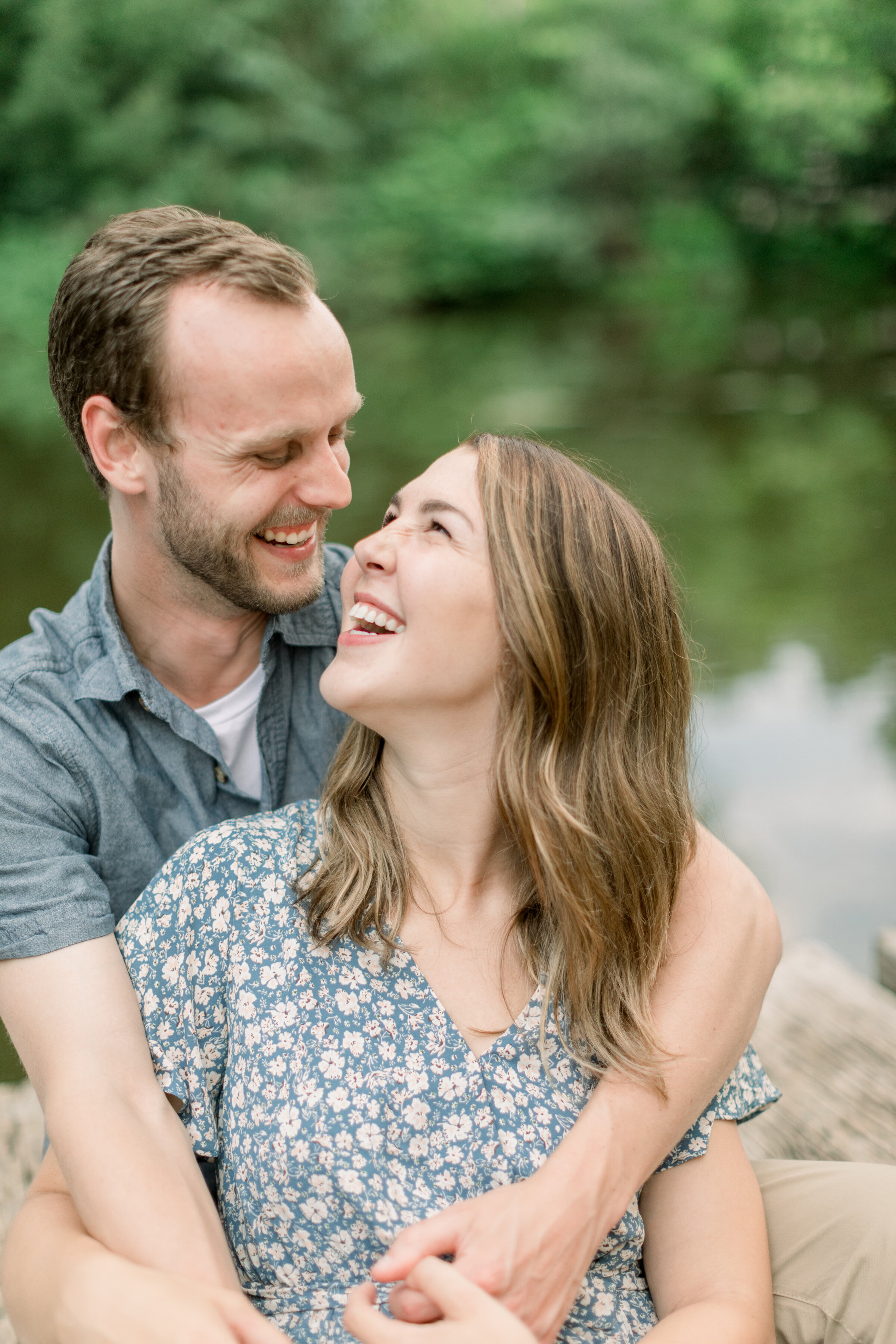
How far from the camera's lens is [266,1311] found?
133 centimetres

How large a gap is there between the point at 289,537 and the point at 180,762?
39 centimetres

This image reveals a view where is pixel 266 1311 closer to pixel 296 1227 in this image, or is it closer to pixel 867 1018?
pixel 296 1227

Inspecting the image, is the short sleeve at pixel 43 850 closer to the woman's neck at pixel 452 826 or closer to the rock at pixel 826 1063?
the woman's neck at pixel 452 826

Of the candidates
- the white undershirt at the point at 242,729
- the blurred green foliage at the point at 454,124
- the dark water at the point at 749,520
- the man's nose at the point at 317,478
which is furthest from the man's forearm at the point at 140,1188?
the blurred green foliage at the point at 454,124

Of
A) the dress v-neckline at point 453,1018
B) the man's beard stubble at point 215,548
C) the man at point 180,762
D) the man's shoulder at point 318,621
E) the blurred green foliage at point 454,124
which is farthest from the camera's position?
the blurred green foliage at point 454,124

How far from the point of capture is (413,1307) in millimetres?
1186

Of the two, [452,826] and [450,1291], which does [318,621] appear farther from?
[450,1291]

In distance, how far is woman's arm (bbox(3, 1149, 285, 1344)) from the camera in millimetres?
1150

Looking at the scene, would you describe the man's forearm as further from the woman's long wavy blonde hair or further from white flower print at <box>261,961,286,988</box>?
the woman's long wavy blonde hair

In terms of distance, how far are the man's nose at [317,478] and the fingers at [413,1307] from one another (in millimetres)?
1099

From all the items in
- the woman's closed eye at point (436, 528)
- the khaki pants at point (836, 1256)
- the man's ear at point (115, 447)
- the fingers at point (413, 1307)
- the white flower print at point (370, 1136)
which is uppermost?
the man's ear at point (115, 447)

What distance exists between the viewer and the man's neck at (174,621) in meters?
1.85

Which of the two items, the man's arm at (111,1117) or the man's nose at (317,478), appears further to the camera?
the man's nose at (317,478)

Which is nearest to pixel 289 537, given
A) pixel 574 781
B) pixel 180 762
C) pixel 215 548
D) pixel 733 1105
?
pixel 215 548
